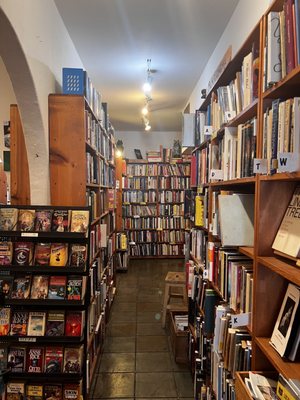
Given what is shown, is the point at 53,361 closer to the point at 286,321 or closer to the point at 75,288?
the point at 75,288

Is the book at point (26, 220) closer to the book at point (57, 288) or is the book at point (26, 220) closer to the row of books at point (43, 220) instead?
the row of books at point (43, 220)

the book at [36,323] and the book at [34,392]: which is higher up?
the book at [36,323]

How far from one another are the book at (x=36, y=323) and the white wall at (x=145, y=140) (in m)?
5.86

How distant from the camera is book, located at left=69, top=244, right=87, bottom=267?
188 centimetres

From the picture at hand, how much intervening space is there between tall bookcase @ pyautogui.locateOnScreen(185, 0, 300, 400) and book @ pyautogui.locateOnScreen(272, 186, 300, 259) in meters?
0.02

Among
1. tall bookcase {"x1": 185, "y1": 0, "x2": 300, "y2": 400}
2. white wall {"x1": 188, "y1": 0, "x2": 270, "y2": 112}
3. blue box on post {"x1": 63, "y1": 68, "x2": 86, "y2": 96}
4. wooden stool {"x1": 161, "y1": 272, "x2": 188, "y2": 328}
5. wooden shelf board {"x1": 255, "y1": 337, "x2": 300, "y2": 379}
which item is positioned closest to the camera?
wooden shelf board {"x1": 255, "y1": 337, "x2": 300, "y2": 379}

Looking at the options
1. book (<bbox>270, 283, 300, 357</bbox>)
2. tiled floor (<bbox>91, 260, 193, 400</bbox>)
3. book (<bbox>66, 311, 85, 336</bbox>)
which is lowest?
tiled floor (<bbox>91, 260, 193, 400</bbox>)

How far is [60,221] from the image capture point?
6.24ft

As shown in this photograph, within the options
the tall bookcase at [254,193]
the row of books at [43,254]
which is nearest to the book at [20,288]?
the row of books at [43,254]

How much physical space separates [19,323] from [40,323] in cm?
12

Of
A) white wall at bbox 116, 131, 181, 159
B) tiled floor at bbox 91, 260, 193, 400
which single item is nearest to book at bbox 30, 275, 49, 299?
tiled floor at bbox 91, 260, 193, 400

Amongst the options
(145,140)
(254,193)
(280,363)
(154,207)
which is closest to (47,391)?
(280,363)

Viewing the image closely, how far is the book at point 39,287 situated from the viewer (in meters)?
1.85

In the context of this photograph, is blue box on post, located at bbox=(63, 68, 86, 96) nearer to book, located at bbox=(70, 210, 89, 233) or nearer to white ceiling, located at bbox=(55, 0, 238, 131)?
white ceiling, located at bbox=(55, 0, 238, 131)
